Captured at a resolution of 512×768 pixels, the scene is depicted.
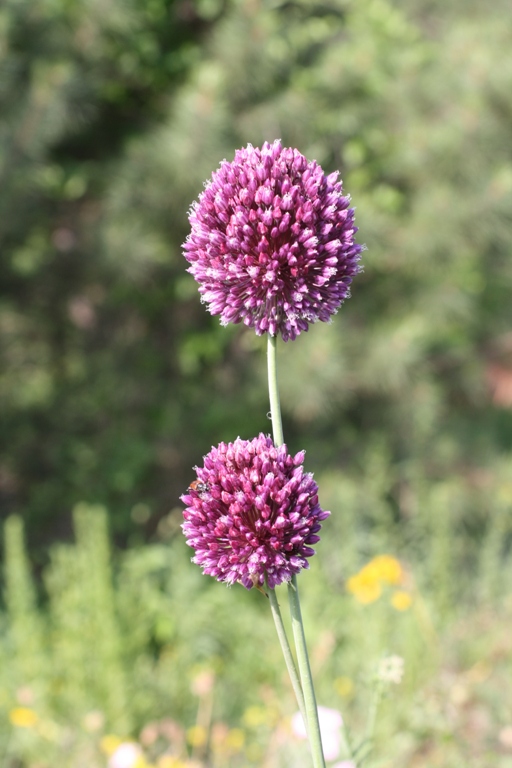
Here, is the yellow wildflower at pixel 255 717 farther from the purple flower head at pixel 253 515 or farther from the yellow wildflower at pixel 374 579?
the purple flower head at pixel 253 515

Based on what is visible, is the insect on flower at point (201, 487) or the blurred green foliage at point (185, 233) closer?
the insect on flower at point (201, 487)

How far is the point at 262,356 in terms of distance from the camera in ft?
15.7

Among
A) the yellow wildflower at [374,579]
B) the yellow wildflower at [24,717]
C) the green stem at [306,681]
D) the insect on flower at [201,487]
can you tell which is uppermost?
the yellow wildflower at [374,579]

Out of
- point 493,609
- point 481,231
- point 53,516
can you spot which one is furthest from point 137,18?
Answer: point 493,609

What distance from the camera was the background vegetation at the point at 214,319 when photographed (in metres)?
3.98

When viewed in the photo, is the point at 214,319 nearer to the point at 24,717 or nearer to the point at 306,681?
the point at 24,717

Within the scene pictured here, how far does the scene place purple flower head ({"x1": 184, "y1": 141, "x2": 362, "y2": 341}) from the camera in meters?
1.10

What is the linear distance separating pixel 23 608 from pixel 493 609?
92.9 inches

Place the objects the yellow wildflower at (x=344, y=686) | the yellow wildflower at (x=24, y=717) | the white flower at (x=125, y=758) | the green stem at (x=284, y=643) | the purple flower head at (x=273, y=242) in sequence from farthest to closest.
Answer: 1. the yellow wildflower at (x=344, y=686)
2. the yellow wildflower at (x=24, y=717)
3. the white flower at (x=125, y=758)
4. the purple flower head at (x=273, y=242)
5. the green stem at (x=284, y=643)

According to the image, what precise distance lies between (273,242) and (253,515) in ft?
1.32

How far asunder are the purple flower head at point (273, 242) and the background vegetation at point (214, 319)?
2486 millimetres

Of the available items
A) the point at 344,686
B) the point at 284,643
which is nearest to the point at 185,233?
the point at 344,686

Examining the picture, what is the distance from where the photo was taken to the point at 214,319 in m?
4.79

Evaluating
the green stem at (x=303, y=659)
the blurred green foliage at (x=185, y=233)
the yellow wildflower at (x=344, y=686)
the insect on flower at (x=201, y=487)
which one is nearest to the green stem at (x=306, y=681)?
the green stem at (x=303, y=659)
